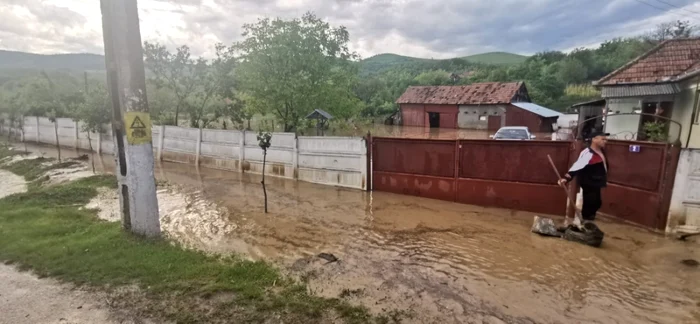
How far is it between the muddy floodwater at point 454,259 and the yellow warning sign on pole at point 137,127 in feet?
6.03

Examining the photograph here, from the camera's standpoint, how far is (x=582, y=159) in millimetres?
5691

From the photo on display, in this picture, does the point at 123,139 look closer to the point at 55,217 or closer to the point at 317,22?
the point at 55,217

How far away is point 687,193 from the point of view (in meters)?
5.75

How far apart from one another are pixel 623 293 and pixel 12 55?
134 metres

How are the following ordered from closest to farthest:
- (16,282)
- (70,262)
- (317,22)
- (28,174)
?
(16,282) < (70,262) < (28,174) < (317,22)

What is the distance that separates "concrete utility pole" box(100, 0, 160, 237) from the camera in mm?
5059

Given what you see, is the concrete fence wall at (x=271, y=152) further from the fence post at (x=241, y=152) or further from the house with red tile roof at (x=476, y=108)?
the house with red tile roof at (x=476, y=108)

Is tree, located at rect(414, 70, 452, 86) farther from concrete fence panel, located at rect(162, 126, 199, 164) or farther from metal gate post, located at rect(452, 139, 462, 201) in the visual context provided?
metal gate post, located at rect(452, 139, 462, 201)

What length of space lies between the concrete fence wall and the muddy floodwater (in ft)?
5.33

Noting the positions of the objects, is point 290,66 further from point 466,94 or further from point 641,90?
point 466,94

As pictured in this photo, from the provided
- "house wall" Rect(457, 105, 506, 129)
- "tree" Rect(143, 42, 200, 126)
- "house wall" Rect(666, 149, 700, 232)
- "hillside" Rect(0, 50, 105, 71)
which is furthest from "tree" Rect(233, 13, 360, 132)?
"hillside" Rect(0, 50, 105, 71)

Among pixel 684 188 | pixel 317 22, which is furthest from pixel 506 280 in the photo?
pixel 317 22

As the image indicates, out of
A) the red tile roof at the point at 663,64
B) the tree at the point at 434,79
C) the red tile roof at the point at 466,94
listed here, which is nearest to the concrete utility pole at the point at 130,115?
the red tile roof at the point at 663,64

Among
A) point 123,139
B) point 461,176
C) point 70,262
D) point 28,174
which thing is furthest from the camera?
point 28,174
